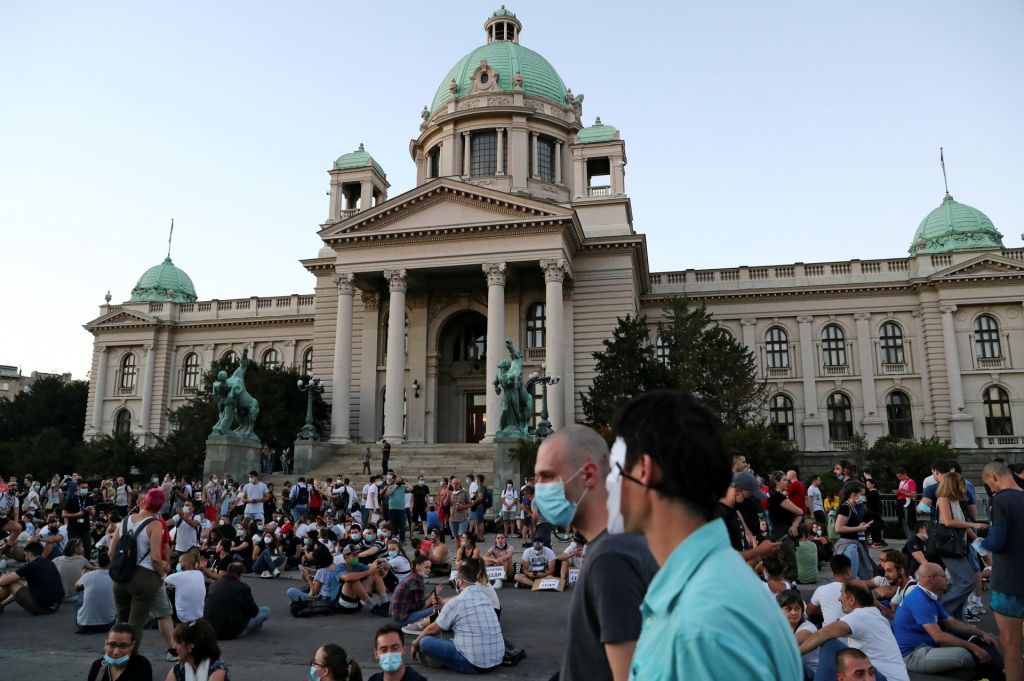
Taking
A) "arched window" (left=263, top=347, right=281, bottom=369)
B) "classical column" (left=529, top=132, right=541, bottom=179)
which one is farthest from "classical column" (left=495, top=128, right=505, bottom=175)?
"arched window" (left=263, top=347, right=281, bottom=369)

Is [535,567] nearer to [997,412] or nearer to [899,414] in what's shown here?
[899,414]

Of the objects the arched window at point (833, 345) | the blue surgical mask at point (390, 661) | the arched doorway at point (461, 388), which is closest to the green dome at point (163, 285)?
the arched doorway at point (461, 388)

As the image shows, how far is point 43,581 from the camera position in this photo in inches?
461

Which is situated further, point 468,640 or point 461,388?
point 461,388

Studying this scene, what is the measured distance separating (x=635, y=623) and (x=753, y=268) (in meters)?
45.4

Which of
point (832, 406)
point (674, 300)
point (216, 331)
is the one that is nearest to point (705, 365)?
point (674, 300)

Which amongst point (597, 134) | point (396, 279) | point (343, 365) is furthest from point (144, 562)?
point (597, 134)

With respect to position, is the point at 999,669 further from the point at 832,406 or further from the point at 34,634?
the point at 832,406

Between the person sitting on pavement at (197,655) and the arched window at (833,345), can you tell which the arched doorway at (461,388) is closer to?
the arched window at (833,345)

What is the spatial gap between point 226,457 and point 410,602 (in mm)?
21871

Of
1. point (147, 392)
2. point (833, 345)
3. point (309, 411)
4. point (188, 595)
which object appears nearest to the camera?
point (188, 595)

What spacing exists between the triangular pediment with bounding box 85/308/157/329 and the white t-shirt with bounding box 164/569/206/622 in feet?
159

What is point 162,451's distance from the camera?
3897 cm

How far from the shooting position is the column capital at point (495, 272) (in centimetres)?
3644
